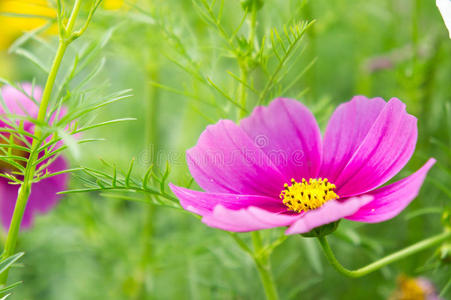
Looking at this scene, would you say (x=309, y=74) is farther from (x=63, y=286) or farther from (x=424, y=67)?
(x=63, y=286)

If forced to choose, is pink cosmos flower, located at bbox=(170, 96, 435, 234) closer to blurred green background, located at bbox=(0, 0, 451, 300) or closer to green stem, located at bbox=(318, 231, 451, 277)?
green stem, located at bbox=(318, 231, 451, 277)

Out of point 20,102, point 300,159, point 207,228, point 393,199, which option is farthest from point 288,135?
point 207,228

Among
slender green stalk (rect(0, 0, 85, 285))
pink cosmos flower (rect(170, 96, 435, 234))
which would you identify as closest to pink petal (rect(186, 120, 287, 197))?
pink cosmos flower (rect(170, 96, 435, 234))

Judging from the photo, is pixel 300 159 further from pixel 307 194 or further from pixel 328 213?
pixel 328 213

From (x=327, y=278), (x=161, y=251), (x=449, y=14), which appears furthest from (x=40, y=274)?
(x=449, y=14)

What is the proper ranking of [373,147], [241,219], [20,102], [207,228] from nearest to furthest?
[241,219], [373,147], [20,102], [207,228]

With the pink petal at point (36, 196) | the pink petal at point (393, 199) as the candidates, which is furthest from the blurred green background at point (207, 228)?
the pink petal at point (393, 199)

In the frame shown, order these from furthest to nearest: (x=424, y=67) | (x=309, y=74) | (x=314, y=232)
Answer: (x=309, y=74) → (x=424, y=67) → (x=314, y=232)
